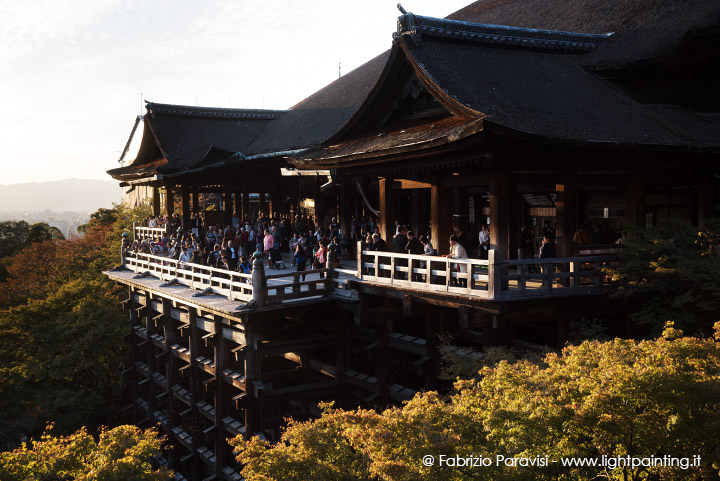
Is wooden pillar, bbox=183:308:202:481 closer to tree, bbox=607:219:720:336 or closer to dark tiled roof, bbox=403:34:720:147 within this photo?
dark tiled roof, bbox=403:34:720:147

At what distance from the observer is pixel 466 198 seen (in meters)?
22.7

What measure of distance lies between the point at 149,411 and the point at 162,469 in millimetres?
16985

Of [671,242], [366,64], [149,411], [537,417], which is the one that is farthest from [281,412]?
[366,64]

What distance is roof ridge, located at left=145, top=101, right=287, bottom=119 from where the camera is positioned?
3331 centimetres

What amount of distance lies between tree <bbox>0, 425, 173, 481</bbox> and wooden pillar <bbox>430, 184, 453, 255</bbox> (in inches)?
338

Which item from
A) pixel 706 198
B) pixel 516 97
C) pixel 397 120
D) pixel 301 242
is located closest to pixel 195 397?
pixel 301 242

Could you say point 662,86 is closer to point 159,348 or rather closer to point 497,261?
point 497,261

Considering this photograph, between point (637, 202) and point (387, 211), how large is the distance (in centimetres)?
645

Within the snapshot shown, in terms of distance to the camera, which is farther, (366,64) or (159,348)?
(366,64)

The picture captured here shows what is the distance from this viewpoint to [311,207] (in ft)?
93.7

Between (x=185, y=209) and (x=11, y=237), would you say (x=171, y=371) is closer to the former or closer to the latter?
(x=185, y=209)

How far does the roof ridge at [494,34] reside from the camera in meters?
16.1

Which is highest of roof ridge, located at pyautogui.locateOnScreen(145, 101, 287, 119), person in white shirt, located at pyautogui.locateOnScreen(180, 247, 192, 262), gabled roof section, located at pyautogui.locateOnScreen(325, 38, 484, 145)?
roof ridge, located at pyautogui.locateOnScreen(145, 101, 287, 119)

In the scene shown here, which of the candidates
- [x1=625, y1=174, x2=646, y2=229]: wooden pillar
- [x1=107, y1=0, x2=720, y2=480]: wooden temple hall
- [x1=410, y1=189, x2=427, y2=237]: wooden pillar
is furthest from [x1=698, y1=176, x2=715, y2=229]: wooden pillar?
[x1=410, y1=189, x2=427, y2=237]: wooden pillar
